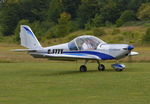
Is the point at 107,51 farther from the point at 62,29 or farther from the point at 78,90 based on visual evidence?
the point at 62,29

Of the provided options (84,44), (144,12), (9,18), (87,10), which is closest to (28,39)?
(84,44)

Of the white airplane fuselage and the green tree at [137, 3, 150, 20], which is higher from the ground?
the green tree at [137, 3, 150, 20]

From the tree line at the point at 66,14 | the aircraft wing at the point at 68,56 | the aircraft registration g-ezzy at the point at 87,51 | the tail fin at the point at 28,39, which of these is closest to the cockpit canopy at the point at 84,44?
the aircraft registration g-ezzy at the point at 87,51

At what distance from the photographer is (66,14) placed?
316 feet

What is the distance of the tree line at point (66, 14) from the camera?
8646 cm

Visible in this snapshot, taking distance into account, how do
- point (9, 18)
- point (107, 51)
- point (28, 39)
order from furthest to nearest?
point (9, 18)
point (28, 39)
point (107, 51)

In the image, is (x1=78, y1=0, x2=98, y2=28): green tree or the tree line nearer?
the tree line

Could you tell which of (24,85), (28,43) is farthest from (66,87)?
(28,43)

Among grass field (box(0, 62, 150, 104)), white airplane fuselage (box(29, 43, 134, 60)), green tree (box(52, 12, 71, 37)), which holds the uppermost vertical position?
green tree (box(52, 12, 71, 37))

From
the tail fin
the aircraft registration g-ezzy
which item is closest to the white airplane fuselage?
the aircraft registration g-ezzy

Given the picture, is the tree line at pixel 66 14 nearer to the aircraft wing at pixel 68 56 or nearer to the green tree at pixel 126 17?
the green tree at pixel 126 17

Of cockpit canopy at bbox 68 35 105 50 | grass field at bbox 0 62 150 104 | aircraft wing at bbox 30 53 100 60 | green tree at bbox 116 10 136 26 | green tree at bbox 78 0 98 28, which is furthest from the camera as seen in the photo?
green tree at bbox 78 0 98 28

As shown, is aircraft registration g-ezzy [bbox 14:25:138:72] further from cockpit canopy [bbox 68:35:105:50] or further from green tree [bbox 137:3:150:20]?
green tree [bbox 137:3:150:20]

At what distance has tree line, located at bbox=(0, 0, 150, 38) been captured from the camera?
86456 millimetres
